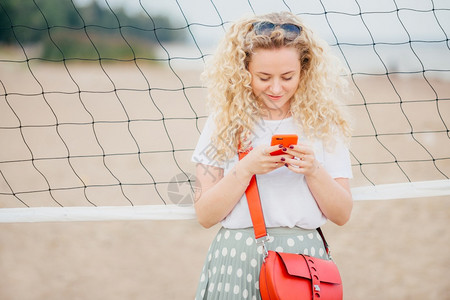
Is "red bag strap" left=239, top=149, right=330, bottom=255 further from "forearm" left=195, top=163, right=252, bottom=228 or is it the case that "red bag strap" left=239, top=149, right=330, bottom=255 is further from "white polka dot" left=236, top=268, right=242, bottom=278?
"white polka dot" left=236, top=268, right=242, bottom=278

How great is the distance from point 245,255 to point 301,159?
1.09 feet

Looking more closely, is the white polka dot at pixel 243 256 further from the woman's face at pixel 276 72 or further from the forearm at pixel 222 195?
the woman's face at pixel 276 72

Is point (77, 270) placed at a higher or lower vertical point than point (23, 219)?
lower

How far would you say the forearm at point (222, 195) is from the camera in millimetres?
1314

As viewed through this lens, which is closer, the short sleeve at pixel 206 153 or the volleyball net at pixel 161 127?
the short sleeve at pixel 206 153

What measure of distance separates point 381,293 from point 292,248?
1.62 meters

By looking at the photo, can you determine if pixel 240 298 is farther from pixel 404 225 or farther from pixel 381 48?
pixel 381 48

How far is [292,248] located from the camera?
1.37 meters

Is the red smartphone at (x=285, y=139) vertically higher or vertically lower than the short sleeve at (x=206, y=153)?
higher

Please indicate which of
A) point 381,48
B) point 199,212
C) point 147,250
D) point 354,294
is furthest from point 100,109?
point 381,48

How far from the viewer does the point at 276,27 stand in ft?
4.37

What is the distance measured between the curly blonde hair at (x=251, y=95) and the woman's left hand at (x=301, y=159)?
143mm

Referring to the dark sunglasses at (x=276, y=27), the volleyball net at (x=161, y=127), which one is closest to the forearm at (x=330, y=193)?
the dark sunglasses at (x=276, y=27)

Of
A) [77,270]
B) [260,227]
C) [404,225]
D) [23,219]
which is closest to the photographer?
[260,227]
